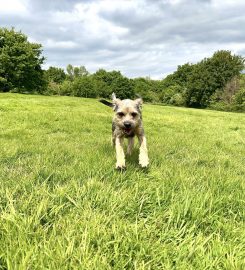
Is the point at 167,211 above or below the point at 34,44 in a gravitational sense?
below

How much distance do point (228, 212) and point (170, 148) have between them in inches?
194

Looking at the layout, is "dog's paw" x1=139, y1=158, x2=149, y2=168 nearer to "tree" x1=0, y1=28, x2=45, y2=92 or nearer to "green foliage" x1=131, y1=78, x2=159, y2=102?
"tree" x1=0, y1=28, x2=45, y2=92

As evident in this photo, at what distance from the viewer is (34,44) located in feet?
207

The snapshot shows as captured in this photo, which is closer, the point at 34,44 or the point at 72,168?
the point at 72,168

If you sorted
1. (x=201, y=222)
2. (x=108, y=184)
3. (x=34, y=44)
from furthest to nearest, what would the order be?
(x=34, y=44) < (x=108, y=184) < (x=201, y=222)

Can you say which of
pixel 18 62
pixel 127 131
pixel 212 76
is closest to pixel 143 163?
pixel 127 131

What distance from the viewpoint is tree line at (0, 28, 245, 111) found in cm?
5991

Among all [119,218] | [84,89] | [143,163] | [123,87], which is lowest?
[119,218]

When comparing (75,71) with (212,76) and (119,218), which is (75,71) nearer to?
(212,76)

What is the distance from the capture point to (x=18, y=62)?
59406 mm

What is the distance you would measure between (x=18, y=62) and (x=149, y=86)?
60.1 metres

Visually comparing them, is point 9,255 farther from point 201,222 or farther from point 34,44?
point 34,44

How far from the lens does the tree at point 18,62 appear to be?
58750 millimetres

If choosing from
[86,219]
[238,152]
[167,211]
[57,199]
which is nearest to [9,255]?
[86,219]
